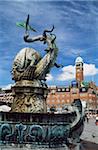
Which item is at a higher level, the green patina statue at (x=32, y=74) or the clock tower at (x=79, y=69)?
the clock tower at (x=79, y=69)

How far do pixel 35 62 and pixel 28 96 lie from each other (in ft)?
5.32

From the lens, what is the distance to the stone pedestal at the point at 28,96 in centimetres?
1727

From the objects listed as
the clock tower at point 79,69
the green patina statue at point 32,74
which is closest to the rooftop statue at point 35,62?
the green patina statue at point 32,74

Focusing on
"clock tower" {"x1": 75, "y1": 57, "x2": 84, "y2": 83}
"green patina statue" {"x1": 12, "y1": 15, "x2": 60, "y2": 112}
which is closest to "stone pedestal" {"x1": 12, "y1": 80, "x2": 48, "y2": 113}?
"green patina statue" {"x1": 12, "y1": 15, "x2": 60, "y2": 112}

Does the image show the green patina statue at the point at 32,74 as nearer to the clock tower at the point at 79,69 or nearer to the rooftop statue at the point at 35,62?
the rooftop statue at the point at 35,62

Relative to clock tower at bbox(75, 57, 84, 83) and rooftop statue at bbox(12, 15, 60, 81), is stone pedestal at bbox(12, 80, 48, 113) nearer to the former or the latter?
rooftop statue at bbox(12, 15, 60, 81)

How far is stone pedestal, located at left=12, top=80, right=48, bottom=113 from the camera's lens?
17.3m

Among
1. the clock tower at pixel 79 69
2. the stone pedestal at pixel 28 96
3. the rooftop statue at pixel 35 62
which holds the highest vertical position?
the clock tower at pixel 79 69

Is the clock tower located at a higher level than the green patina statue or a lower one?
higher

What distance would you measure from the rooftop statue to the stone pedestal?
0.36 m

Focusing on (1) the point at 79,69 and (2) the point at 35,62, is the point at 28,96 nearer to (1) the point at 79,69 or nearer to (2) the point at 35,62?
(2) the point at 35,62

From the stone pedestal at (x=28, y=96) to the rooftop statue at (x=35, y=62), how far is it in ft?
1.18

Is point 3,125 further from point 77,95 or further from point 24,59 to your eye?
point 77,95

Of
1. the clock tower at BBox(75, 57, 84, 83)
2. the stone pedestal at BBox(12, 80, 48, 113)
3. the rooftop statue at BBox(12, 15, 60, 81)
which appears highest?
the clock tower at BBox(75, 57, 84, 83)
